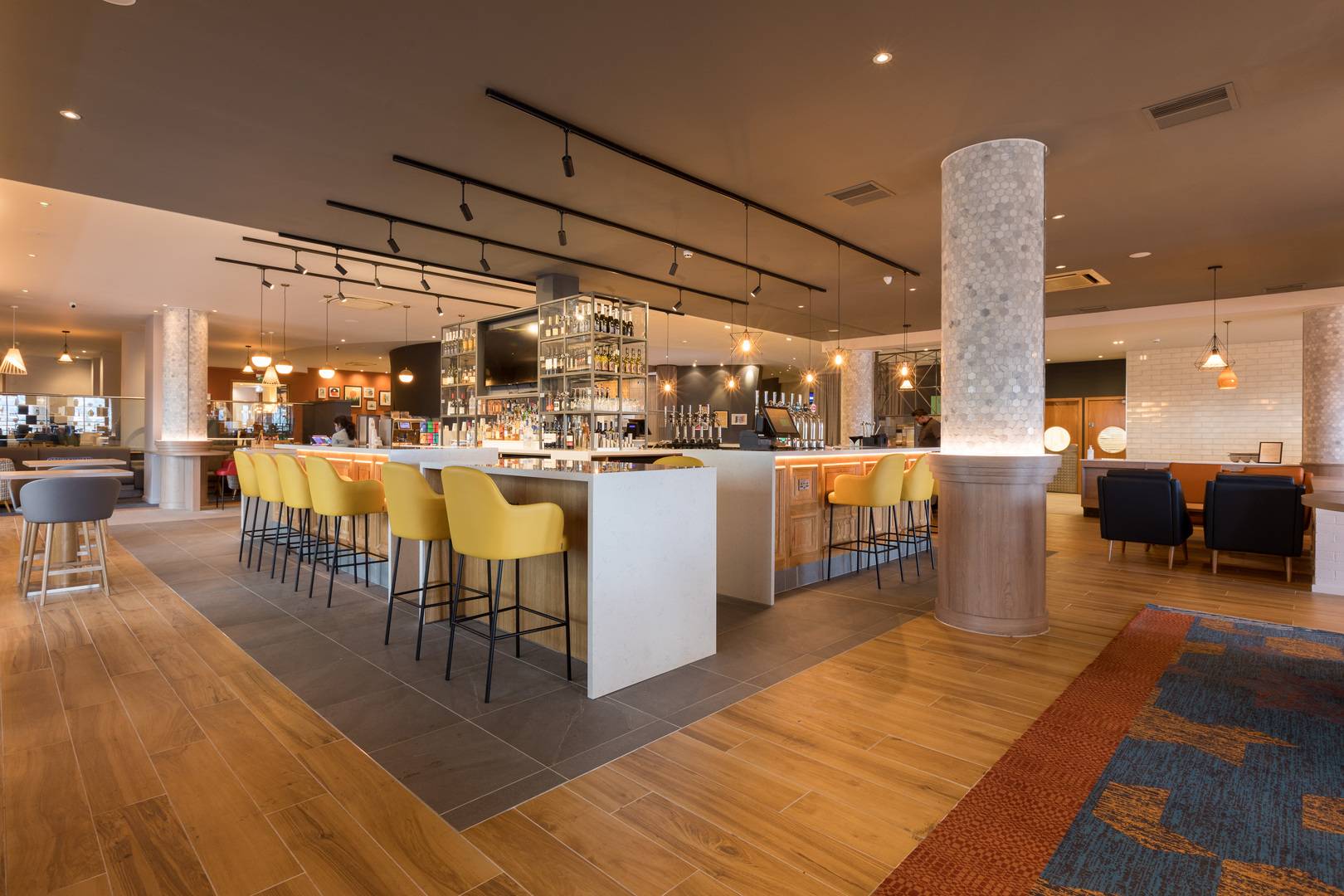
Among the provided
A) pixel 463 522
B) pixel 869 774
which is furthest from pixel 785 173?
pixel 869 774

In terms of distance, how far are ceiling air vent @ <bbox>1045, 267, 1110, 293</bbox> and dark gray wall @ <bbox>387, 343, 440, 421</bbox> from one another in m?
12.7

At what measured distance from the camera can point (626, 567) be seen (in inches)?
129

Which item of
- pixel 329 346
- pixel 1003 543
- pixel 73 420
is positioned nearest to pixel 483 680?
pixel 1003 543

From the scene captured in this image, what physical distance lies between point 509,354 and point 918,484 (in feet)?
18.6

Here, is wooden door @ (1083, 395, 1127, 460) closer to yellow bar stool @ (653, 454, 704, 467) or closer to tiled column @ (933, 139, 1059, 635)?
tiled column @ (933, 139, 1059, 635)

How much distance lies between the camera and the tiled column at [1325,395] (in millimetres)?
8453

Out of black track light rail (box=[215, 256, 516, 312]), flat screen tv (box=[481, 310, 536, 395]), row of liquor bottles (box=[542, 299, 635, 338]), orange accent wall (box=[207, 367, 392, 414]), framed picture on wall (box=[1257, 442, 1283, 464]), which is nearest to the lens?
row of liquor bottles (box=[542, 299, 635, 338])

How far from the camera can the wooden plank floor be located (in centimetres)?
193

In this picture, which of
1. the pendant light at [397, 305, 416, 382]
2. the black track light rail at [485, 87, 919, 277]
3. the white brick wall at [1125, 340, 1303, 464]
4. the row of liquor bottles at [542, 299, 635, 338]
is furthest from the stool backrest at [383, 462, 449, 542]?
the white brick wall at [1125, 340, 1303, 464]

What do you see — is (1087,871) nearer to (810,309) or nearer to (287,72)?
(287,72)

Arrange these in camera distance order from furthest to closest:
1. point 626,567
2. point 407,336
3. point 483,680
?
point 407,336 → point 483,680 → point 626,567

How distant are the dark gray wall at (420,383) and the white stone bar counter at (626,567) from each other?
12.5m

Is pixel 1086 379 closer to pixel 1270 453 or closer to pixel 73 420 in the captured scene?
pixel 1270 453

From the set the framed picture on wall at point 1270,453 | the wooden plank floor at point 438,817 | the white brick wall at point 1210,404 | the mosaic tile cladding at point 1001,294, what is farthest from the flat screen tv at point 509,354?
the white brick wall at point 1210,404
